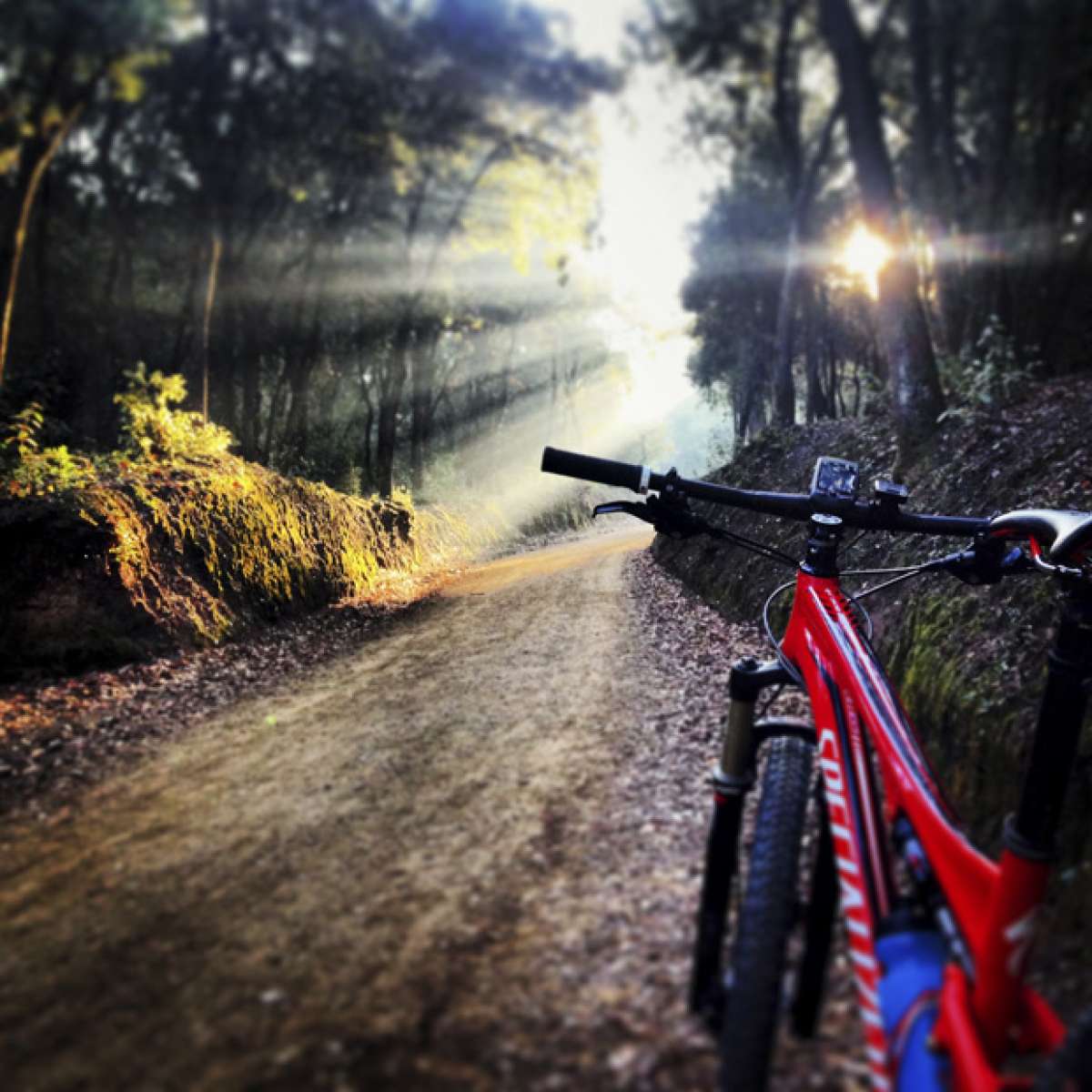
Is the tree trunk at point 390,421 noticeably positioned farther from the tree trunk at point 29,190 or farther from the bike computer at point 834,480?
the bike computer at point 834,480

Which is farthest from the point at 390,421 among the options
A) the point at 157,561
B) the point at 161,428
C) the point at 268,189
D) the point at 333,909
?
the point at 333,909

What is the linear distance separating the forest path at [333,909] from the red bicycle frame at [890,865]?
1021mm

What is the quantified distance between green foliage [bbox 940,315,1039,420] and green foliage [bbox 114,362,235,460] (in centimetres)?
1104

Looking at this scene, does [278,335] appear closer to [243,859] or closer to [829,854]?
[243,859]

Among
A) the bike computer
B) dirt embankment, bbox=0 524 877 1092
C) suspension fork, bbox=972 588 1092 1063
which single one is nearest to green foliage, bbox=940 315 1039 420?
dirt embankment, bbox=0 524 877 1092

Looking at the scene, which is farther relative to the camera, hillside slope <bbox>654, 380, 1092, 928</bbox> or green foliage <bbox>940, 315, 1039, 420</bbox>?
green foliage <bbox>940, 315, 1039, 420</bbox>

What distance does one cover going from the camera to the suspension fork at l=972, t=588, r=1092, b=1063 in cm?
155

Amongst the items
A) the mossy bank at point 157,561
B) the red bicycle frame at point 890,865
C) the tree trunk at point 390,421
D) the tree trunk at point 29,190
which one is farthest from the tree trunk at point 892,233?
the tree trunk at point 390,421

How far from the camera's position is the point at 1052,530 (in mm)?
2170

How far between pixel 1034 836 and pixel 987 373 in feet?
30.8

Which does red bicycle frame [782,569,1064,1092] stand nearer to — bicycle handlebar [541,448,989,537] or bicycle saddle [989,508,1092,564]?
bicycle handlebar [541,448,989,537]

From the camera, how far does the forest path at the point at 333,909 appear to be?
99.0 inches

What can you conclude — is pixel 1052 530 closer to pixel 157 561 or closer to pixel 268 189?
pixel 157 561

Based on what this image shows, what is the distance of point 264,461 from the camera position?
61.5ft
